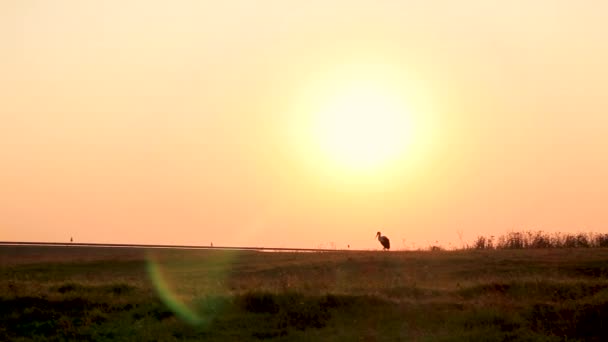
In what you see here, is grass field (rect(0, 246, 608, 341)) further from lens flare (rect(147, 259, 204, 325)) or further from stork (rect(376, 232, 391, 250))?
stork (rect(376, 232, 391, 250))

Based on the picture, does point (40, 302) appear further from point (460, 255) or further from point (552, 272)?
point (460, 255)

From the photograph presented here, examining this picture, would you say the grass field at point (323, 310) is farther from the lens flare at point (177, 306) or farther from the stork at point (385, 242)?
the stork at point (385, 242)

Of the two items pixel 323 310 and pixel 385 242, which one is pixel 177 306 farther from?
pixel 385 242

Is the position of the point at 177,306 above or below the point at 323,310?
above

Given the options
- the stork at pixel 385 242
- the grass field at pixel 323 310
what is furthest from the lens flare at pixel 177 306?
the stork at pixel 385 242

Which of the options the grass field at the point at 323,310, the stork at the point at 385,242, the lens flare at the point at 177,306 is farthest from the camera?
the stork at the point at 385,242

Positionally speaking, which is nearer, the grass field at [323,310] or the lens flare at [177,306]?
the grass field at [323,310]

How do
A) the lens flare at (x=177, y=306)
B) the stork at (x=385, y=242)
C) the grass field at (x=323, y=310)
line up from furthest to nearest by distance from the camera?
the stork at (x=385, y=242)
the lens flare at (x=177, y=306)
the grass field at (x=323, y=310)

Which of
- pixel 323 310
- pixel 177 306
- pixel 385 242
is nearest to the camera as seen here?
pixel 323 310

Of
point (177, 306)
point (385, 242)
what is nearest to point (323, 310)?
point (177, 306)

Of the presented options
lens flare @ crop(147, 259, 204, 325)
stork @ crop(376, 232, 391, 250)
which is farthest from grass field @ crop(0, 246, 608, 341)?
stork @ crop(376, 232, 391, 250)

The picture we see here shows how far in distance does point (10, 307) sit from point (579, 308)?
11.7 metres

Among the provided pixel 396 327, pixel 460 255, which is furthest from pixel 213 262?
pixel 396 327

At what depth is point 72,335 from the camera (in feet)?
59.2
